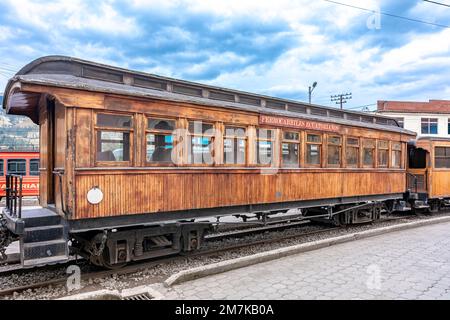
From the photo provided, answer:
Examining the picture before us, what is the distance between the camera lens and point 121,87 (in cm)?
615

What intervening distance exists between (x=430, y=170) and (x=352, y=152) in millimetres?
5300

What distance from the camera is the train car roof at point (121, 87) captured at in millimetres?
5633

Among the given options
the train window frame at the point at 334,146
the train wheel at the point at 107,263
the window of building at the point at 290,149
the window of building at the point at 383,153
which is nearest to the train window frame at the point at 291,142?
the window of building at the point at 290,149

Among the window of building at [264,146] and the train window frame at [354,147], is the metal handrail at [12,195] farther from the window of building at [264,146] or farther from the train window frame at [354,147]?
the train window frame at [354,147]

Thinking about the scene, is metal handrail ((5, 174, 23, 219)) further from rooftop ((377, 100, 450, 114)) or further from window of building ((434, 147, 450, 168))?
rooftop ((377, 100, 450, 114))

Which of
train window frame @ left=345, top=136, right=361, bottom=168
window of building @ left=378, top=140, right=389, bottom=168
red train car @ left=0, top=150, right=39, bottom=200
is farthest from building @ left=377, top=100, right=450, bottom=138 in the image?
red train car @ left=0, top=150, right=39, bottom=200

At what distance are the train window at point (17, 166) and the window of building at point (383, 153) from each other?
53.6ft

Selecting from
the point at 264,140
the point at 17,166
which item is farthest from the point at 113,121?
the point at 17,166

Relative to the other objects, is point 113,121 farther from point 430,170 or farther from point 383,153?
point 430,170

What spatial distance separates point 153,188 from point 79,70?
235 cm

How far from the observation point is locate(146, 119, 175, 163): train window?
6297 mm

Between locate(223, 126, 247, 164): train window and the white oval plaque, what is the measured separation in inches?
102
